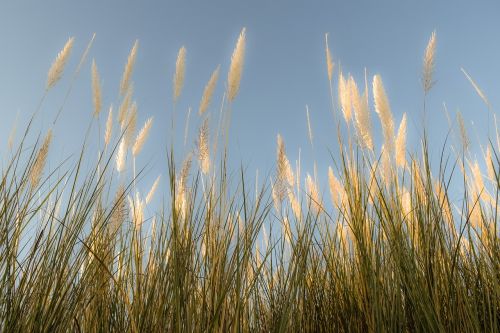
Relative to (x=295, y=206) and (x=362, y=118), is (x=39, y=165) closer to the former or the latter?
(x=295, y=206)

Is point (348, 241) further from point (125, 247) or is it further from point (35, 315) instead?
point (35, 315)

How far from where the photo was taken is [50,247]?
70.8 inches

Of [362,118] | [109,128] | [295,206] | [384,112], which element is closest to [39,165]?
Result: [109,128]

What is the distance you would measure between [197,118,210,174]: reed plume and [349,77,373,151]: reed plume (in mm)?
712

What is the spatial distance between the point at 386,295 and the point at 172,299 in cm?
78

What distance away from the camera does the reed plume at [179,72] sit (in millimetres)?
2393

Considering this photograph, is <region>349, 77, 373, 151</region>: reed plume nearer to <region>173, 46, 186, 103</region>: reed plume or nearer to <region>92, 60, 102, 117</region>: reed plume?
<region>173, 46, 186, 103</region>: reed plume

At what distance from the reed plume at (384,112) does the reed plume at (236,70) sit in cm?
68

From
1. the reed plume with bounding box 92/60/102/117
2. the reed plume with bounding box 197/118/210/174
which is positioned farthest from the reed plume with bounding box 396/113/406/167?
the reed plume with bounding box 92/60/102/117

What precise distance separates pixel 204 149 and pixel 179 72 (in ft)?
1.69

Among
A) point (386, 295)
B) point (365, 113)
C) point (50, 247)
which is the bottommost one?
point (386, 295)

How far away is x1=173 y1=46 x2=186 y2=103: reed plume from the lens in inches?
94.2

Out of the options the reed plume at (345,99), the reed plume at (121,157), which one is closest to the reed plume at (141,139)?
the reed plume at (121,157)

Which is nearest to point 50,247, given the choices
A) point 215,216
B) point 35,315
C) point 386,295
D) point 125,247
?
point 35,315
